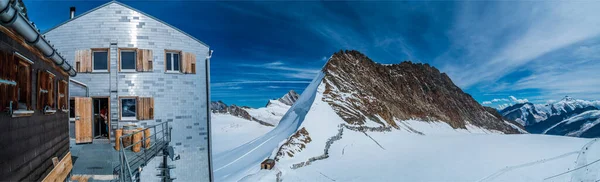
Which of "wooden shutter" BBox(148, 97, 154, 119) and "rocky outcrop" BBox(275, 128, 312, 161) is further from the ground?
"wooden shutter" BBox(148, 97, 154, 119)

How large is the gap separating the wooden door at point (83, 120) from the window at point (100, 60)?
4.63 feet

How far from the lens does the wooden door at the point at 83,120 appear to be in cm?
1238

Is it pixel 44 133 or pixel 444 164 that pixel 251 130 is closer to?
pixel 444 164

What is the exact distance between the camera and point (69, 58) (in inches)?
525

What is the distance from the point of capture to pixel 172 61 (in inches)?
560

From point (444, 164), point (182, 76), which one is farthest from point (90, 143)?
point (444, 164)

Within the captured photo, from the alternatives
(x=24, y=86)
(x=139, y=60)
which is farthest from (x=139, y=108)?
(x=24, y=86)

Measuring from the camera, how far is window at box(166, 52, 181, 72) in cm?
1420

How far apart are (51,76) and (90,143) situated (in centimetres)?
669

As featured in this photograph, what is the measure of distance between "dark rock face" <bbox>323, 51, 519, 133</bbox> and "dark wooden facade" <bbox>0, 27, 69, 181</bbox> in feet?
74.3

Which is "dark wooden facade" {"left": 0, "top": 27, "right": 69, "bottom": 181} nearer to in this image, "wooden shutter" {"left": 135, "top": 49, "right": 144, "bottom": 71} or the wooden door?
the wooden door

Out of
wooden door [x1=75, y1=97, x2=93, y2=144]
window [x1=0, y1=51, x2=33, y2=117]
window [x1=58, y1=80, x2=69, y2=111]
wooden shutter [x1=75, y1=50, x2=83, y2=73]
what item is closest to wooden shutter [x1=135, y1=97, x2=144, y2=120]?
wooden door [x1=75, y1=97, x2=93, y2=144]

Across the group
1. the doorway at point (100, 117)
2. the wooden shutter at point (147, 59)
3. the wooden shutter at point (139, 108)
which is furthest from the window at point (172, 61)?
the doorway at point (100, 117)

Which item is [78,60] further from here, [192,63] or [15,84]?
[15,84]
